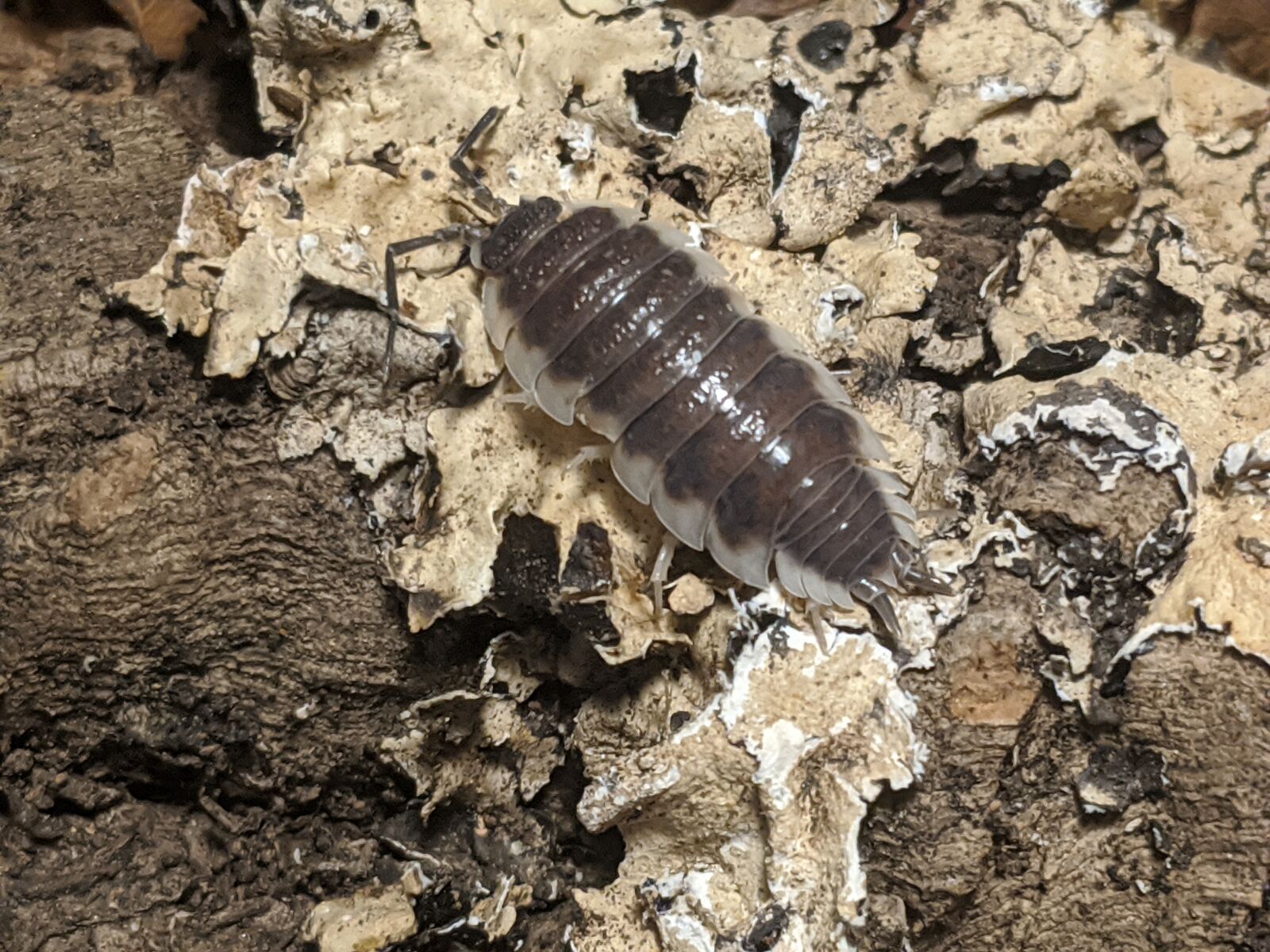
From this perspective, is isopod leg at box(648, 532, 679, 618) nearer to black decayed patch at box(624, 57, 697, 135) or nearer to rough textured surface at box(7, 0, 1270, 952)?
rough textured surface at box(7, 0, 1270, 952)

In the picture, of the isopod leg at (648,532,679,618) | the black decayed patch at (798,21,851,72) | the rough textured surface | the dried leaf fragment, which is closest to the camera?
the rough textured surface

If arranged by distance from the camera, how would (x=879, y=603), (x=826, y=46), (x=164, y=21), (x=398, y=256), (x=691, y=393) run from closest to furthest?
1. (x=879, y=603)
2. (x=398, y=256)
3. (x=691, y=393)
4. (x=826, y=46)
5. (x=164, y=21)

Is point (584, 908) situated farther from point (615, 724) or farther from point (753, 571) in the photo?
point (753, 571)

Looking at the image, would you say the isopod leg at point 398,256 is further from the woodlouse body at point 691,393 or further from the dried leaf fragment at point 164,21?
the dried leaf fragment at point 164,21

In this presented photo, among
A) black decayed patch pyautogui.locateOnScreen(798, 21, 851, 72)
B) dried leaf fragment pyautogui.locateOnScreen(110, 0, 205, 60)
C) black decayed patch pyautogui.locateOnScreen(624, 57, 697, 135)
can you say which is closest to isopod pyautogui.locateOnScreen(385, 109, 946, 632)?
black decayed patch pyautogui.locateOnScreen(624, 57, 697, 135)

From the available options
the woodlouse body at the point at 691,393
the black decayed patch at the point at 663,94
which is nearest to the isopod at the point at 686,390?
the woodlouse body at the point at 691,393

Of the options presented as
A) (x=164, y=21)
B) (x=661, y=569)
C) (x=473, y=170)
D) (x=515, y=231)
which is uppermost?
(x=164, y=21)

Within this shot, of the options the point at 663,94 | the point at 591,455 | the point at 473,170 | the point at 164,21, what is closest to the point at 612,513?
the point at 591,455

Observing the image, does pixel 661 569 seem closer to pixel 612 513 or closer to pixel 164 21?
pixel 612 513
